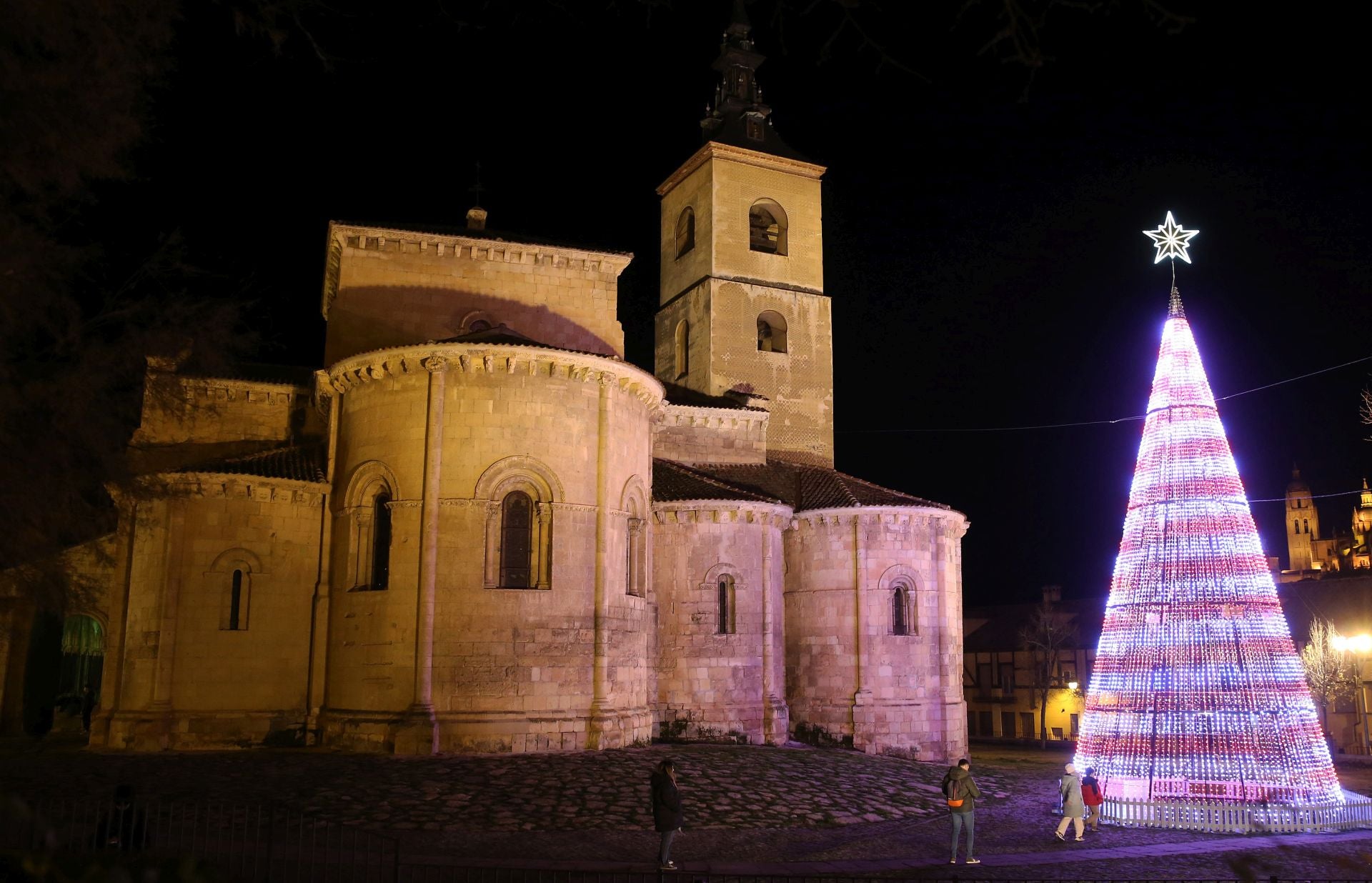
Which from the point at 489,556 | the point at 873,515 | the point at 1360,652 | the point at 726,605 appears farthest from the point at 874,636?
the point at 1360,652

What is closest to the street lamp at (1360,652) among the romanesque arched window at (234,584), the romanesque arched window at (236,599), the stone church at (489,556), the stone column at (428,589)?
the stone church at (489,556)

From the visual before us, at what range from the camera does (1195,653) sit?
56.7 feet

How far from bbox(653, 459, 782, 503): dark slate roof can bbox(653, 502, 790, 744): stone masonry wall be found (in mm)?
188

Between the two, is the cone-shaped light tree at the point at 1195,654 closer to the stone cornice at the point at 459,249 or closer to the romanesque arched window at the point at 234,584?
the stone cornice at the point at 459,249

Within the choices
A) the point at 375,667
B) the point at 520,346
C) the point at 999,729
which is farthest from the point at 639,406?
the point at 999,729

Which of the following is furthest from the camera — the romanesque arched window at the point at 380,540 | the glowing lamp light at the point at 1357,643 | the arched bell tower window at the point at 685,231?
the glowing lamp light at the point at 1357,643

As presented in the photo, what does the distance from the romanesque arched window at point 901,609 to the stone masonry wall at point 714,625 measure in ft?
10.8

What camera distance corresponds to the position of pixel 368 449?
22094 millimetres

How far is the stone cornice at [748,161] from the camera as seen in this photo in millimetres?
37281

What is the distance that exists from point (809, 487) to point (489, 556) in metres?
12.0

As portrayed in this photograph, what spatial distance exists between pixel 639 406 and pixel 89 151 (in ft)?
45.5

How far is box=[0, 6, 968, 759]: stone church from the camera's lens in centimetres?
2083

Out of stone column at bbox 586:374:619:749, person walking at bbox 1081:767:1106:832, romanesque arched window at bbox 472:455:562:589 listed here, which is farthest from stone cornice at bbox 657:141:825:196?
person walking at bbox 1081:767:1106:832

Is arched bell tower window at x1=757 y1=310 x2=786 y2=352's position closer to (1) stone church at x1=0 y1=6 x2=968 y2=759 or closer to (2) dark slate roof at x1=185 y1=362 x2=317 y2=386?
(1) stone church at x1=0 y1=6 x2=968 y2=759
